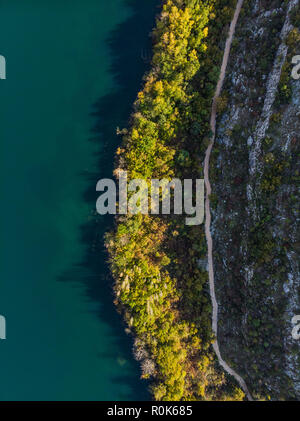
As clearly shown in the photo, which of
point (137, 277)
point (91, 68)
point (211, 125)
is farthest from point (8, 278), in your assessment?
point (211, 125)

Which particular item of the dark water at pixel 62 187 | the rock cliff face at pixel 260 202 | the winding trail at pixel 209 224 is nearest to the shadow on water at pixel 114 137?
the dark water at pixel 62 187

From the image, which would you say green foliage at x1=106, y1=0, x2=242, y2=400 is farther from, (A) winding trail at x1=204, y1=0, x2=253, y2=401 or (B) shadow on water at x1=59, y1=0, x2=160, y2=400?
(B) shadow on water at x1=59, y1=0, x2=160, y2=400

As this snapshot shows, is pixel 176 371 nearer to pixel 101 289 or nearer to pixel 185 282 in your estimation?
pixel 185 282

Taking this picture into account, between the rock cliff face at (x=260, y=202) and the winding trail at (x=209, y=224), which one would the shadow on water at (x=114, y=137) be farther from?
the rock cliff face at (x=260, y=202)

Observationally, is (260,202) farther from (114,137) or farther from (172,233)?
(114,137)

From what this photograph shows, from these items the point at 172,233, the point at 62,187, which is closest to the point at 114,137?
the point at 62,187
